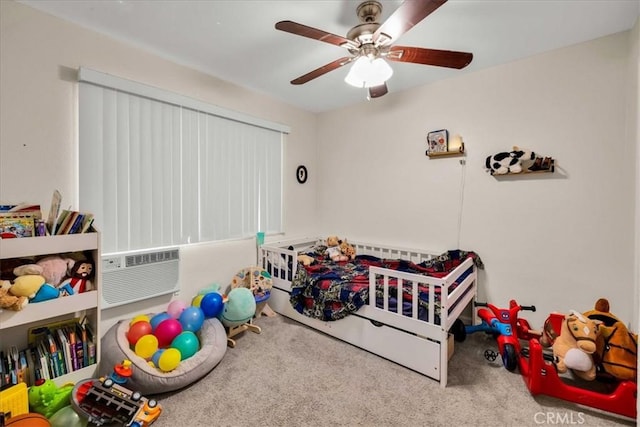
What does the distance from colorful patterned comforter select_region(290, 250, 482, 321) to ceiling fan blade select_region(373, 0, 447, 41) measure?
5.55ft

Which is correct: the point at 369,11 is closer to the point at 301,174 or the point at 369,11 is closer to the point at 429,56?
the point at 429,56

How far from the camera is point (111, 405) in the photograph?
1.48 m

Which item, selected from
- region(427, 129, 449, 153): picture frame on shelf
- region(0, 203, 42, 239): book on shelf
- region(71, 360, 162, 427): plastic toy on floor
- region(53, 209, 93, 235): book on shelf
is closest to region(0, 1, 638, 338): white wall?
region(427, 129, 449, 153): picture frame on shelf

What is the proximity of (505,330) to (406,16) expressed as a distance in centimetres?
215

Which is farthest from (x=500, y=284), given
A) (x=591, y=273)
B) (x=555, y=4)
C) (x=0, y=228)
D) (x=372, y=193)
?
(x=0, y=228)

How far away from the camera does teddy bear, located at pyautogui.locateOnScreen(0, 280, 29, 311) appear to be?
1.37m

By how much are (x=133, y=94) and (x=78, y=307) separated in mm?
1646

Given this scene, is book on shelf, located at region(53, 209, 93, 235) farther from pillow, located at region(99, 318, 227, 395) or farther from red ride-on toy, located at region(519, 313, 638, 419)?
red ride-on toy, located at region(519, 313, 638, 419)

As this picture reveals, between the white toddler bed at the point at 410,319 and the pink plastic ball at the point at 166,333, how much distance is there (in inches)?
43.6

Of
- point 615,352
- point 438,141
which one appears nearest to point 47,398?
point 615,352

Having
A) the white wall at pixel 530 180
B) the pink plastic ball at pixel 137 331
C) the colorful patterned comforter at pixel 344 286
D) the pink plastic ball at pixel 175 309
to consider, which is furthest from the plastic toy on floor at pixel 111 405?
the white wall at pixel 530 180

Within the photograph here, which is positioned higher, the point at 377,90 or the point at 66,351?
the point at 377,90

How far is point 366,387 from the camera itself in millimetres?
1833

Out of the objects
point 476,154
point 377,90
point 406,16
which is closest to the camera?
point 406,16
